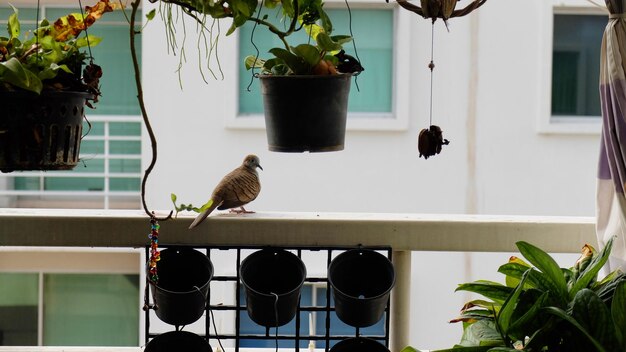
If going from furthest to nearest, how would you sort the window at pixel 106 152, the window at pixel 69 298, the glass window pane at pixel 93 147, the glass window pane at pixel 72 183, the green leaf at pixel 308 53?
the glass window pane at pixel 72 183, the glass window pane at pixel 93 147, the window at pixel 69 298, the window at pixel 106 152, the green leaf at pixel 308 53

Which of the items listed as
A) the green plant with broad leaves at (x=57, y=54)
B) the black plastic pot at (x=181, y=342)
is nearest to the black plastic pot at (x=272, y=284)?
the black plastic pot at (x=181, y=342)

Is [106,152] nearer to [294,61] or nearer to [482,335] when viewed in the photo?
[294,61]

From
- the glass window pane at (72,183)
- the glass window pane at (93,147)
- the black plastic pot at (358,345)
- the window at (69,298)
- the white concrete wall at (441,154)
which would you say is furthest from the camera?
the glass window pane at (72,183)

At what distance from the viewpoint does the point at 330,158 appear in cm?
565

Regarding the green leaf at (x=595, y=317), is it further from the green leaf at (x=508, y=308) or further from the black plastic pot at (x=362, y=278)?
the black plastic pot at (x=362, y=278)

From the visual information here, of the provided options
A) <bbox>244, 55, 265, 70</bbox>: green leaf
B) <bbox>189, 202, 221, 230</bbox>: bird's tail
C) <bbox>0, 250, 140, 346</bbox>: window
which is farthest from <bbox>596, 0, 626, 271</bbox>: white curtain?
<bbox>0, 250, 140, 346</bbox>: window

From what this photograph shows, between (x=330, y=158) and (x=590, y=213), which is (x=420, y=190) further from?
(x=590, y=213)

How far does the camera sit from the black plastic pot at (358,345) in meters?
1.73

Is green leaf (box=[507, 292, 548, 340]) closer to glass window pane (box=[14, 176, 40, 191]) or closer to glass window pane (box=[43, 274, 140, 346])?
glass window pane (box=[43, 274, 140, 346])

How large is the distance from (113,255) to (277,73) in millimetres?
4369

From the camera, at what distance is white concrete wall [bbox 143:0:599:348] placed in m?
5.45

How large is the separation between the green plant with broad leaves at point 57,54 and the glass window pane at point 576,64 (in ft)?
14.5

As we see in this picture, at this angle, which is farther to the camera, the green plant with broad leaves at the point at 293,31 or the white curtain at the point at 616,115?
the white curtain at the point at 616,115

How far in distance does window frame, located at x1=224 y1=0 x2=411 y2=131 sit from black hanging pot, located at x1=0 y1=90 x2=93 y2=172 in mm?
3338
